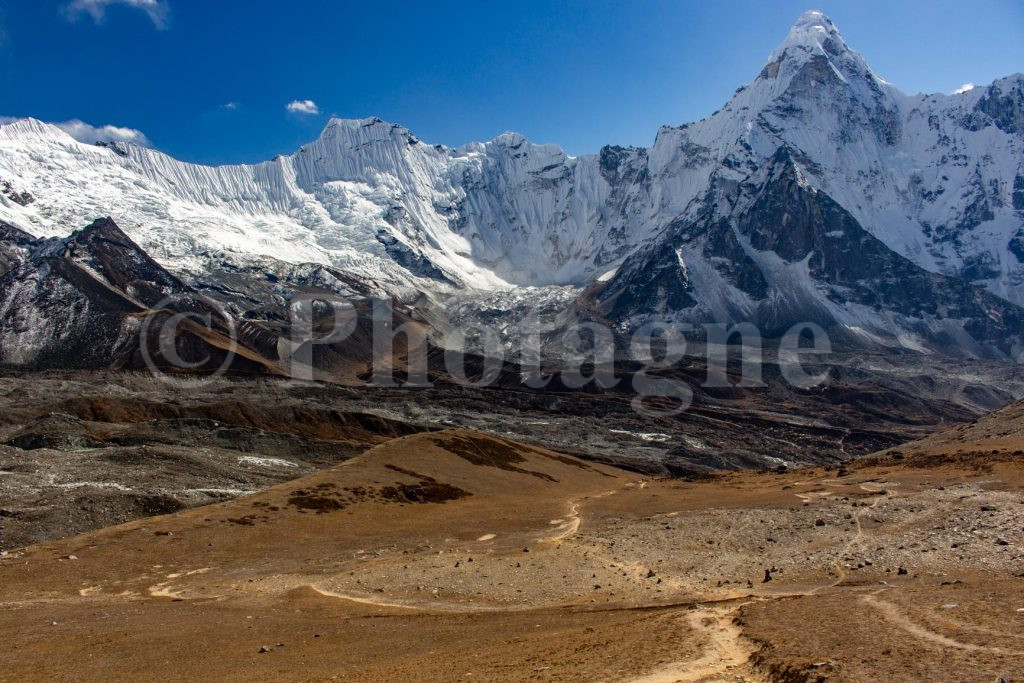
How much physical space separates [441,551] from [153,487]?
31.5 meters

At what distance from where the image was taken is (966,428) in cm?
9362

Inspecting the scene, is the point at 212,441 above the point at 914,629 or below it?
below

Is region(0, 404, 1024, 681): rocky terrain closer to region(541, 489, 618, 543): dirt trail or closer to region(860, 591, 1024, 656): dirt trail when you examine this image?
region(860, 591, 1024, 656): dirt trail

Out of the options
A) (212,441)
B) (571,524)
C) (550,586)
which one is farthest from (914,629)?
(212,441)

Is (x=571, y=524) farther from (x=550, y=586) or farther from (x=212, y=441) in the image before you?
(x=212, y=441)

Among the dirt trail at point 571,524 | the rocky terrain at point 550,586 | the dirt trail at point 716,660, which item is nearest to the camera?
the dirt trail at point 716,660

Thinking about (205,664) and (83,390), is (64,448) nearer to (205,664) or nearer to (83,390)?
(205,664)

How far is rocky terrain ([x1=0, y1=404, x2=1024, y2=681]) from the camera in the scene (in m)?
23.1

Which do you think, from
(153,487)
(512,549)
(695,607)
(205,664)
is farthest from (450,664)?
(153,487)

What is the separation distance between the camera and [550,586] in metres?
37.8

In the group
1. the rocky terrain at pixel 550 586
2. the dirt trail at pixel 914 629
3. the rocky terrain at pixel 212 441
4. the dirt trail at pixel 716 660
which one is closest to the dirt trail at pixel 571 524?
the rocky terrain at pixel 550 586

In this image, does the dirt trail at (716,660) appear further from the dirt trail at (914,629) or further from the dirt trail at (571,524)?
the dirt trail at (571,524)

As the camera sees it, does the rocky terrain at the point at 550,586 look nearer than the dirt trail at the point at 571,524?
Yes

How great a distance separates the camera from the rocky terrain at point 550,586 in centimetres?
2308
